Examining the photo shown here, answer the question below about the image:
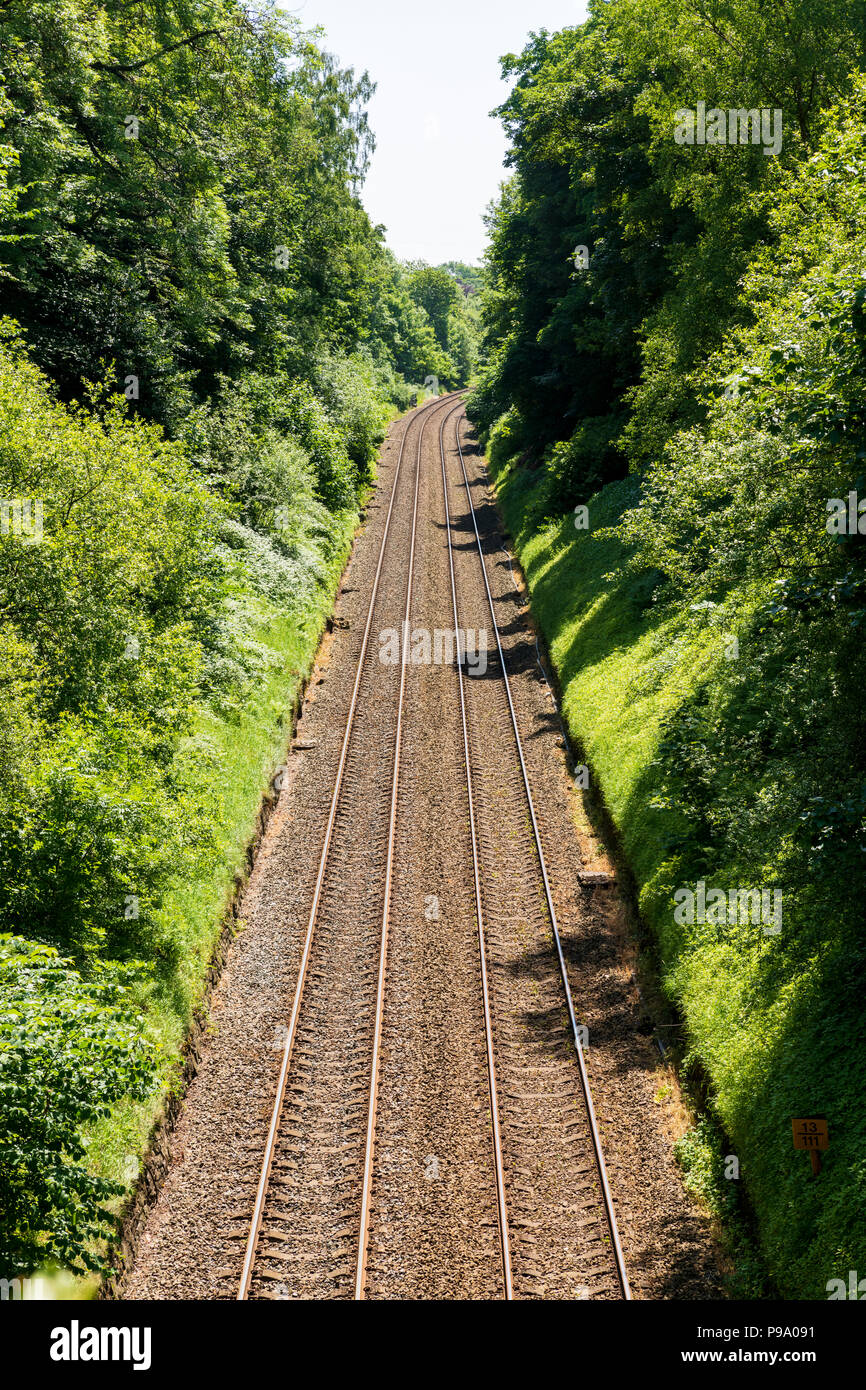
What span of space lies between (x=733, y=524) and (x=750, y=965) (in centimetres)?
623

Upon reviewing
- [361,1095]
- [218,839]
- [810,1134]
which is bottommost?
[361,1095]

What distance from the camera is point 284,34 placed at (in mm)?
22344

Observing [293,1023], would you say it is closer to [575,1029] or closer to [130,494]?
[575,1029]

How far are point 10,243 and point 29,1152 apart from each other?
61.7 feet

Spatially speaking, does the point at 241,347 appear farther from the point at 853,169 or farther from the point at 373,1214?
the point at 373,1214

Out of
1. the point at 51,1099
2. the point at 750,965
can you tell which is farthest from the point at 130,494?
the point at 750,965

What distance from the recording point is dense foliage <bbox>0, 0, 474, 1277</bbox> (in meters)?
8.80

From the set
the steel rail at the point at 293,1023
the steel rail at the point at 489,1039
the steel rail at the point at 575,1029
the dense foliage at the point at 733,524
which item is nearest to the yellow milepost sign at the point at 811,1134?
the dense foliage at the point at 733,524

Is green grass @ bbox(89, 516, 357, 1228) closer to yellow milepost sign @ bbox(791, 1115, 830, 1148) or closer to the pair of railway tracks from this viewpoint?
the pair of railway tracks

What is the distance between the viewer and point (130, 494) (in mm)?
14820

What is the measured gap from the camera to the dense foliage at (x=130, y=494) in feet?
28.9

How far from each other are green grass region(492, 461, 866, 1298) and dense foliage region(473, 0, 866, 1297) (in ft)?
0.13

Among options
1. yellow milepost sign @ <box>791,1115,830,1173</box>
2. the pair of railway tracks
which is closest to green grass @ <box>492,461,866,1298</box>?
yellow milepost sign @ <box>791,1115,830,1173</box>
